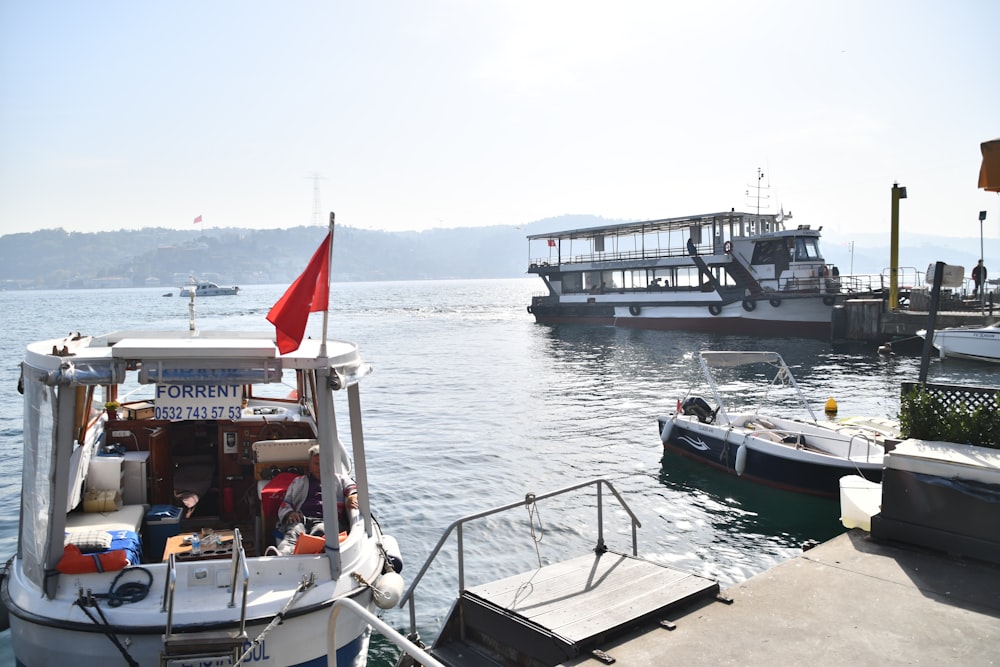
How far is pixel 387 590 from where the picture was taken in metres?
7.82

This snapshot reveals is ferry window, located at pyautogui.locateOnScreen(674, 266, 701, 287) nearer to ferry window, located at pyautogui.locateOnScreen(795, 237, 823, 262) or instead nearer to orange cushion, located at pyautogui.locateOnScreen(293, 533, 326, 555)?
ferry window, located at pyautogui.locateOnScreen(795, 237, 823, 262)

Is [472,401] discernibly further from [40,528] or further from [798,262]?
[798,262]

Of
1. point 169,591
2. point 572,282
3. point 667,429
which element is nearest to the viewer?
point 169,591

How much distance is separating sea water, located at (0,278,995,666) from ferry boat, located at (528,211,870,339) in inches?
146

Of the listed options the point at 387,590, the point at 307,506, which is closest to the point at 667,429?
the point at 307,506

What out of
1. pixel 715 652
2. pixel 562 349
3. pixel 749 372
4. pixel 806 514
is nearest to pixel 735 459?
pixel 806 514

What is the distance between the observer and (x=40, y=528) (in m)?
6.98

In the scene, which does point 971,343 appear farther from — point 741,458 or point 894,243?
point 741,458

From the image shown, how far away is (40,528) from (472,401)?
75.2 feet

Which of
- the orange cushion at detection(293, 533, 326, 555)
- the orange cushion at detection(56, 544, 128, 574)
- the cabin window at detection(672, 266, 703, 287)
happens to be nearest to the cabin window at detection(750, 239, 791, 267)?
the cabin window at detection(672, 266, 703, 287)

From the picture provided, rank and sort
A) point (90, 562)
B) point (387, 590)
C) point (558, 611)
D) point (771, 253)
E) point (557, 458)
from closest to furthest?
point (558, 611) < point (90, 562) < point (387, 590) < point (557, 458) < point (771, 253)

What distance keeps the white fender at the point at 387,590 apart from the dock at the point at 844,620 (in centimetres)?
292

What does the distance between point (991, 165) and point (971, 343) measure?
98.0 ft

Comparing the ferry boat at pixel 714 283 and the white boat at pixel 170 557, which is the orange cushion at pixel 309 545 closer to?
the white boat at pixel 170 557
